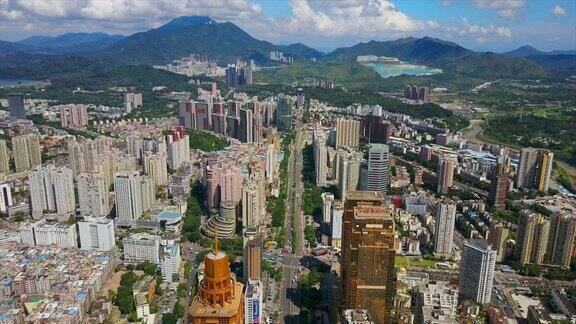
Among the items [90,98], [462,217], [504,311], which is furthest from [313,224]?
[90,98]

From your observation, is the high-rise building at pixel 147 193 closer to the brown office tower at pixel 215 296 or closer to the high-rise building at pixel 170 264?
the high-rise building at pixel 170 264

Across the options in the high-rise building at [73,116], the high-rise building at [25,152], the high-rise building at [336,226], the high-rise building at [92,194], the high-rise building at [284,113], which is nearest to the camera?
the high-rise building at [336,226]

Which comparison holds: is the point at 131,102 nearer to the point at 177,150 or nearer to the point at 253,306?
the point at 177,150

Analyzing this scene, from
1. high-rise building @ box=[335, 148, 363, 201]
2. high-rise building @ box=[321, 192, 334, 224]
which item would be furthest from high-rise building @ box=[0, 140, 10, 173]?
high-rise building @ box=[335, 148, 363, 201]

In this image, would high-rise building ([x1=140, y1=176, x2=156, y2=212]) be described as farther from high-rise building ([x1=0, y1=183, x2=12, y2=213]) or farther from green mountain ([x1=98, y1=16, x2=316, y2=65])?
green mountain ([x1=98, y1=16, x2=316, y2=65])

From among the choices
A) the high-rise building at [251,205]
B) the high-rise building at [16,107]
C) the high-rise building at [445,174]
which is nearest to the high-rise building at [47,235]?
the high-rise building at [251,205]
